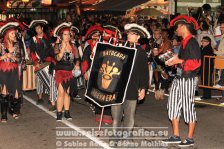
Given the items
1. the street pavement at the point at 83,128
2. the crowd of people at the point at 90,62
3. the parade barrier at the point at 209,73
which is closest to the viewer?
the crowd of people at the point at 90,62

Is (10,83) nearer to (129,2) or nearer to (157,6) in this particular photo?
(129,2)

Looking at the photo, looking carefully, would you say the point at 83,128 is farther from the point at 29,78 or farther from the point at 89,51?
the point at 29,78

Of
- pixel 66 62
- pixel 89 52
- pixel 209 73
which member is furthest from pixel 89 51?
pixel 209 73

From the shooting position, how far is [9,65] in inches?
372

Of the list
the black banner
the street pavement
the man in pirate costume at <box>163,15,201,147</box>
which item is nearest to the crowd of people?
the man in pirate costume at <box>163,15,201,147</box>

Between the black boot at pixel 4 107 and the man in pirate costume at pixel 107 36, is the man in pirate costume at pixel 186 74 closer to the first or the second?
the man in pirate costume at pixel 107 36

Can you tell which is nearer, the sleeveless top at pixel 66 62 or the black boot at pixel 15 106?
the sleeveless top at pixel 66 62

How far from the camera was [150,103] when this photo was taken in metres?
11.7

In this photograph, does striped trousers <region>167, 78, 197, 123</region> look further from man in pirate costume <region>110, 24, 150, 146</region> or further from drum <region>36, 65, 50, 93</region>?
drum <region>36, 65, 50, 93</region>

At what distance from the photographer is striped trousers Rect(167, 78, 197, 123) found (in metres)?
7.61

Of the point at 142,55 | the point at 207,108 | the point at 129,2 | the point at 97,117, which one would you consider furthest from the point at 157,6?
the point at 142,55

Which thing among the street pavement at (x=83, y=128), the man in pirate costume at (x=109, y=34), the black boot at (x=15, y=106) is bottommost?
the street pavement at (x=83, y=128)

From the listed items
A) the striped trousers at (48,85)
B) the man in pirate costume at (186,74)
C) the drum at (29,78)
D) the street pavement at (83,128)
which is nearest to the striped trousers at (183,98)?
the man in pirate costume at (186,74)

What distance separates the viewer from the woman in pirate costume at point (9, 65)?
370 inches
